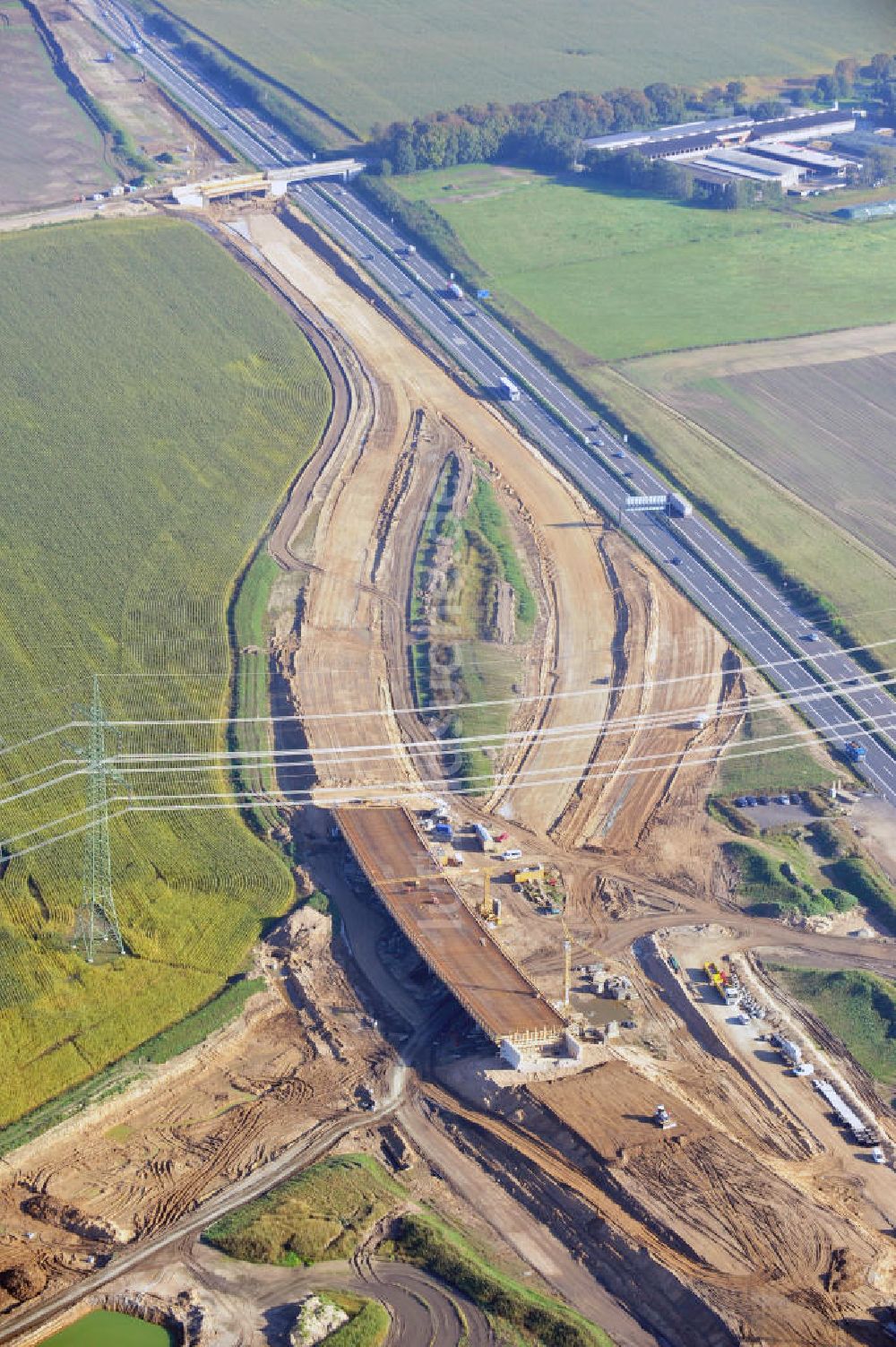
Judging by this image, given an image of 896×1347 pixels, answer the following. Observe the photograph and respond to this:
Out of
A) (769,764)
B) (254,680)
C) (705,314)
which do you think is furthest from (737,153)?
→ (254,680)

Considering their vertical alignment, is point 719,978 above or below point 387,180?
below

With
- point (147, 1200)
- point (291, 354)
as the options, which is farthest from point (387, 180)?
point (147, 1200)

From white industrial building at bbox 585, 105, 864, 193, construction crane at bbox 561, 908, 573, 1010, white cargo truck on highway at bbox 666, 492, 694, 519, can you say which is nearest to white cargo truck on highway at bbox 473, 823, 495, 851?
construction crane at bbox 561, 908, 573, 1010

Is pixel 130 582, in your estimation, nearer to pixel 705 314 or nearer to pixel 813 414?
pixel 813 414

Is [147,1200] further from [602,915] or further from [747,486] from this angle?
[747,486]

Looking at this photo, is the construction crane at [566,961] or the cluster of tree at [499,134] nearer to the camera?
the construction crane at [566,961]

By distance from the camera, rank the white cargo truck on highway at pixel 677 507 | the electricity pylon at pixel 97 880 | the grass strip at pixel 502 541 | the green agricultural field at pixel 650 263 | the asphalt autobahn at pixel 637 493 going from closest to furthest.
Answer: the electricity pylon at pixel 97 880 < the asphalt autobahn at pixel 637 493 < the grass strip at pixel 502 541 < the white cargo truck on highway at pixel 677 507 < the green agricultural field at pixel 650 263

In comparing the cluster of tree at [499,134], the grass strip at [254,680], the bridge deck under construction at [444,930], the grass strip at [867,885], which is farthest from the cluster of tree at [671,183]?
the bridge deck under construction at [444,930]

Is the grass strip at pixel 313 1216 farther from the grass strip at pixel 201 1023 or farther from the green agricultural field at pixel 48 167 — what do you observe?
the green agricultural field at pixel 48 167
